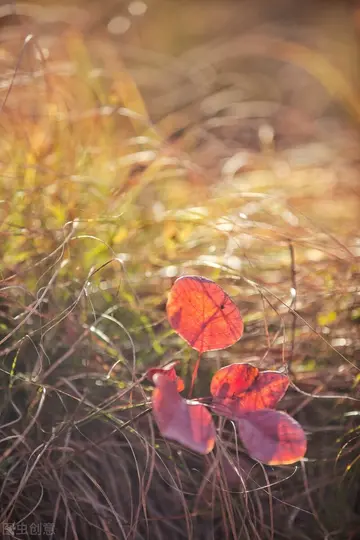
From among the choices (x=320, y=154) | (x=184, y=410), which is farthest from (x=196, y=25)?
(x=184, y=410)

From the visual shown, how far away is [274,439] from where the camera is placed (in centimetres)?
49

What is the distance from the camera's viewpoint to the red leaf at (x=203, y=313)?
0.52 m

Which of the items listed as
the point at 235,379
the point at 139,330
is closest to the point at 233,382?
the point at 235,379

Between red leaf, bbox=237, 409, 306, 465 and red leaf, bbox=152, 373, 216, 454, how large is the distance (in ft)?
0.16

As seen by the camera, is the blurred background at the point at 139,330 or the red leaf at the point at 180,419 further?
the blurred background at the point at 139,330

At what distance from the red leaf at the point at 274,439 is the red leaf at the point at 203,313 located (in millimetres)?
75

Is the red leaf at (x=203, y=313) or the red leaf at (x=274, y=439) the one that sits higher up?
the red leaf at (x=203, y=313)

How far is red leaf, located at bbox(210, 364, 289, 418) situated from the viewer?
0.52 meters

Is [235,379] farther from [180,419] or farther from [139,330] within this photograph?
[139,330]

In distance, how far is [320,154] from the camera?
55.2 inches

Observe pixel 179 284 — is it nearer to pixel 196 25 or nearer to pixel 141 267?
pixel 141 267

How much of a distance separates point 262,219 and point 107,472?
1.96 ft

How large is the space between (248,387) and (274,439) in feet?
0.17

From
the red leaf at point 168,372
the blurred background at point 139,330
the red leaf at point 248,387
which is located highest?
the red leaf at point 168,372
